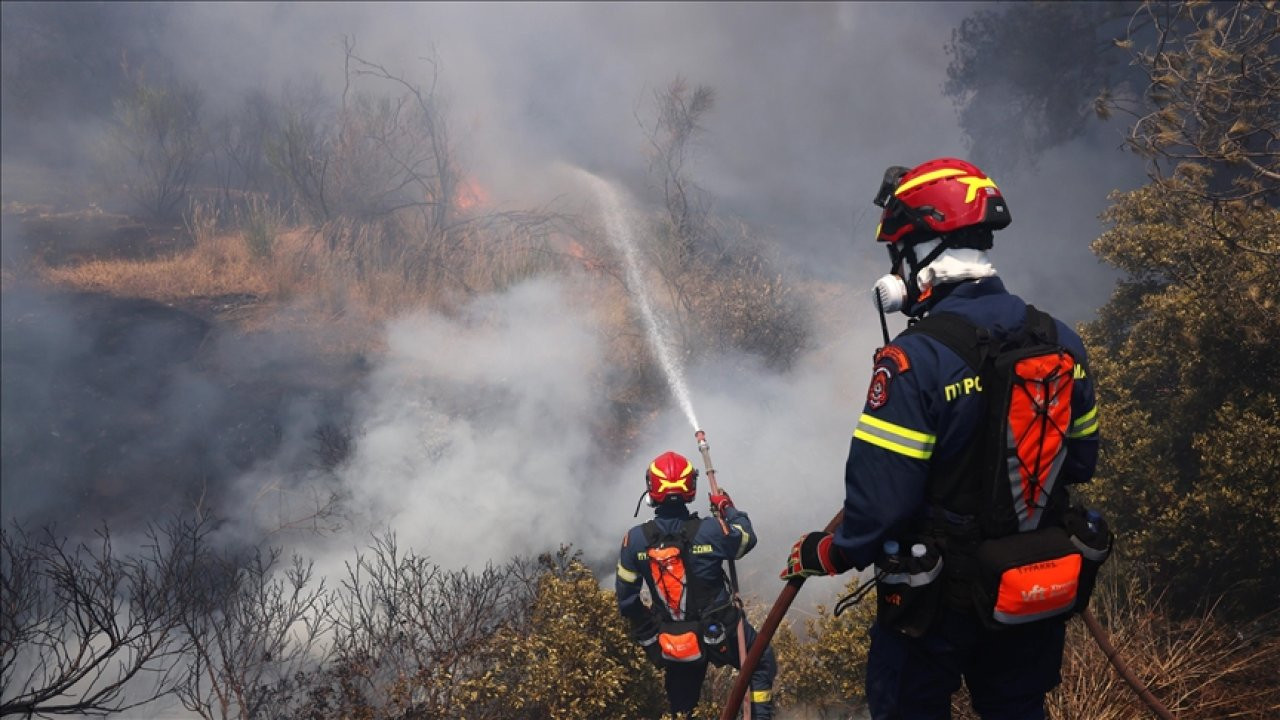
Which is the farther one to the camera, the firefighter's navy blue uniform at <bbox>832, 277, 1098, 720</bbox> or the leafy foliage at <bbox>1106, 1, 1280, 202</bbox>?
the leafy foliage at <bbox>1106, 1, 1280, 202</bbox>

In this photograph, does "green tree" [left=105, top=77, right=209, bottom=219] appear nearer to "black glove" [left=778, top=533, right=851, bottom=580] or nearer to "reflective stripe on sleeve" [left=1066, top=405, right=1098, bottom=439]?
"black glove" [left=778, top=533, right=851, bottom=580]

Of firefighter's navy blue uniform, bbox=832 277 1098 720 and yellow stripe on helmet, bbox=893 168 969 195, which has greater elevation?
yellow stripe on helmet, bbox=893 168 969 195

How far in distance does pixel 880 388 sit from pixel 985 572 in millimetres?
570

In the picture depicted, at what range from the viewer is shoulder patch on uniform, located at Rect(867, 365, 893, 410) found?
2287mm

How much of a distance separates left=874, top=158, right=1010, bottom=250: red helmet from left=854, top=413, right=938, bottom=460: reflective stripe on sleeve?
0.62 m

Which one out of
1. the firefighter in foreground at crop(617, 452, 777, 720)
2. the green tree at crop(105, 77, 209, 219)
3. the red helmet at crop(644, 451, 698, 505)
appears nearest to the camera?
the firefighter in foreground at crop(617, 452, 777, 720)

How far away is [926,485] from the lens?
7.76 feet

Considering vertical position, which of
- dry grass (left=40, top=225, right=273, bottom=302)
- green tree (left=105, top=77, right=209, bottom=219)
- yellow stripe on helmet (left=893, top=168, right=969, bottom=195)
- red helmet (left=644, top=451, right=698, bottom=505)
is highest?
green tree (left=105, top=77, right=209, bottom=219)

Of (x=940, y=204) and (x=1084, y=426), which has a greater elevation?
(x=940, y=204)

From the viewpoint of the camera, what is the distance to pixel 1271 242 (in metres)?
4.73

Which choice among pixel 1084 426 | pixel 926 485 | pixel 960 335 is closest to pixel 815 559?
pixel 926 485

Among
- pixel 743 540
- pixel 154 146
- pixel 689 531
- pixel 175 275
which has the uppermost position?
pixel 154 146

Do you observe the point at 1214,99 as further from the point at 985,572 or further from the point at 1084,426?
the point at 985,572

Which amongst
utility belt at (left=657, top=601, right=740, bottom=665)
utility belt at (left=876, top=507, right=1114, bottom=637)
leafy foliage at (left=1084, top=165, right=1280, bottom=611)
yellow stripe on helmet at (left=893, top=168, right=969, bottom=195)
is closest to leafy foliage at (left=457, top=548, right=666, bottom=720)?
utility belt at (left=657, top=601, right=740, bottom=665)
